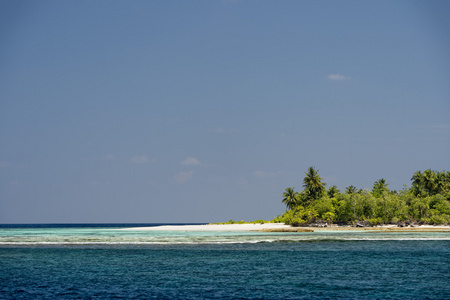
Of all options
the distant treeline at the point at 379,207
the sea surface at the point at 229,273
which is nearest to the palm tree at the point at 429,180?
the distant treeline at the point at 379,207

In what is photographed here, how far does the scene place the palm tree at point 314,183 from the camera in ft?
440

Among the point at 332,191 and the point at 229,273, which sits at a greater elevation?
the point at 332,191

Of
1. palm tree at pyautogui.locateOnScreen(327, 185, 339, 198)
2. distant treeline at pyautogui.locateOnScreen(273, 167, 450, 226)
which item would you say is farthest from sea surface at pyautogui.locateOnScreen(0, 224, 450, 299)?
palm tree at pyautogui.locateOnScreen(327, 185, 339, 198)

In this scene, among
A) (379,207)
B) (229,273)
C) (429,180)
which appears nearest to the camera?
(229,273)

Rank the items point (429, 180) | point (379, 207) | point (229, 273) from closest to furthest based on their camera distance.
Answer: point (229, 273), point (379, 207), point (429, 180)

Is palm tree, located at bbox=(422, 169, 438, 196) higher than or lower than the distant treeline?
higher

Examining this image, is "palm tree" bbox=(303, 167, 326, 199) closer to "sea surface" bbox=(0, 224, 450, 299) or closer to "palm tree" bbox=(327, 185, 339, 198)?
"palm tree" bbox=(327, 185, 339, 198)

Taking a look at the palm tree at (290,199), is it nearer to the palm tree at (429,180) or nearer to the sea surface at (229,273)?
the palm tree at (429,180)

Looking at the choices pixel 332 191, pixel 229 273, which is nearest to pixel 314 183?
pixel 332 191

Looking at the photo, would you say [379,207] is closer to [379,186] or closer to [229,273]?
[379,186]

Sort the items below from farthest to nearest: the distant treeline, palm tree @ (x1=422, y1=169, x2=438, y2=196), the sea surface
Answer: palm tree @ (x1=422, y1=169, x2=438, y2=196), the distant treeline, the sea surface

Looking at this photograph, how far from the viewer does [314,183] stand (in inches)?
5300

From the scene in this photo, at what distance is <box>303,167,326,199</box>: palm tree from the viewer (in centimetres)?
13425

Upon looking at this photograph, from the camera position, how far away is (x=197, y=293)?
2862cm
